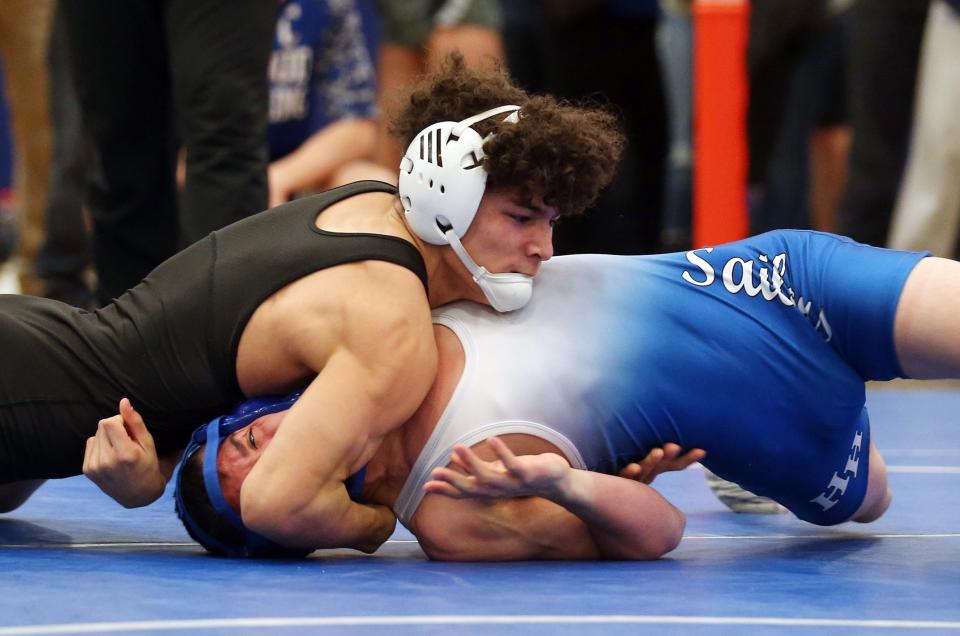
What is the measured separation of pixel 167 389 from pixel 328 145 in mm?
3027

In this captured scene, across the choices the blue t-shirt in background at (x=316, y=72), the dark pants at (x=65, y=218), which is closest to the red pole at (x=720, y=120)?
the blue t-shirt in background at (x=316, y=72)

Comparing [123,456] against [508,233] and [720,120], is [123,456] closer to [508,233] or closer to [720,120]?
[508,233]

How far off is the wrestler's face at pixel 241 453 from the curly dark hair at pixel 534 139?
564 mm

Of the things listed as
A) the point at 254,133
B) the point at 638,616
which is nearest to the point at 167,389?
the point at 638,616

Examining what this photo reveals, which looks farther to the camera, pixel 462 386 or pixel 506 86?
pixel 506 86

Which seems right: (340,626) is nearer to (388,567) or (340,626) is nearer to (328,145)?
(388,567)

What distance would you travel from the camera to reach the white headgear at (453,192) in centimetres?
288

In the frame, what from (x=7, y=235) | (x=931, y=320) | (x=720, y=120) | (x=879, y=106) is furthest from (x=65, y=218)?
(x=931, y=320)

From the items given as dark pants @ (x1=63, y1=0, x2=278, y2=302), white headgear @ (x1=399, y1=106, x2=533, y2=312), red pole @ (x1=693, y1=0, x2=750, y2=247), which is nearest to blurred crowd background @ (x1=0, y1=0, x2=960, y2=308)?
dark pants @ (x1=63, y1=0, x2=278, y2=302)

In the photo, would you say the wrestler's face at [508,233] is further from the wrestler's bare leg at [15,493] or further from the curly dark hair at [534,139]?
the wrestler's bare leg at [15,493]

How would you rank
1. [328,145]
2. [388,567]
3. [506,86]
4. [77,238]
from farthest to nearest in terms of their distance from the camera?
[77,238] < [328,145] < [506,86] < [388,567]

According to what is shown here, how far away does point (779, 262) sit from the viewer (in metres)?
3.04

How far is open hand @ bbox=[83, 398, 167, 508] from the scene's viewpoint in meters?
2.81

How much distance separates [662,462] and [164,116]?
6.98 feet
